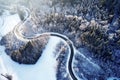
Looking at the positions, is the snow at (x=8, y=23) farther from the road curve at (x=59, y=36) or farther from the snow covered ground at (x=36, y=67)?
the snow covered ground at (x=36, y=67)

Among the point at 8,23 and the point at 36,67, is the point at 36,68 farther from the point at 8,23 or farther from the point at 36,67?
the point at 8,23

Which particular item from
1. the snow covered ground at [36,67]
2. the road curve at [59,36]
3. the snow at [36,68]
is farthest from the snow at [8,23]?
the snow at [36,68]

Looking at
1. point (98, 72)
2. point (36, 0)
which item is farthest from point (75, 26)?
point (36, 0)

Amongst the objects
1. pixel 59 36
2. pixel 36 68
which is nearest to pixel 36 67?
pixel 36 68

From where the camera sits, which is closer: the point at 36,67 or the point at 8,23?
the point at 36,67

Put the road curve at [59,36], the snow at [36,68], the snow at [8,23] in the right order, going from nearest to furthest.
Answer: the road curve at [59,36]
the snow at [36,68]
the snow at [8,23]

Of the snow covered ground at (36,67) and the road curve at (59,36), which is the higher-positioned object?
the road curve at (59,36)

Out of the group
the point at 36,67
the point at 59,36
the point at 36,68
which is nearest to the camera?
the point at 36,68

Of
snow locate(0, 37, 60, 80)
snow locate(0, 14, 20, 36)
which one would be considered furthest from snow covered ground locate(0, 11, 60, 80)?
snow locate(0, 14, 20, 36)

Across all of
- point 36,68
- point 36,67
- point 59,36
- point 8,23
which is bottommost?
point 36,68
